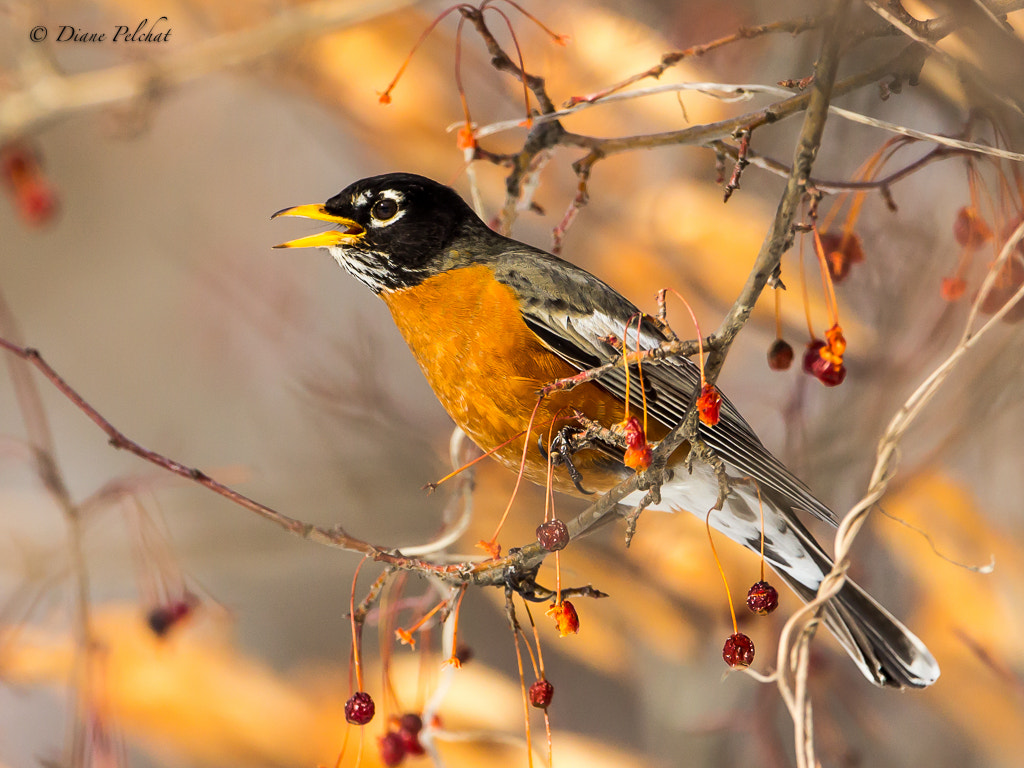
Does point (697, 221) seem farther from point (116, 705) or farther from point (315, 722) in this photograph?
point (116, 705)

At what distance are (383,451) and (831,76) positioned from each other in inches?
98.2

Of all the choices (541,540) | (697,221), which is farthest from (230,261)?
(541,540)

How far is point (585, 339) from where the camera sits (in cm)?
153

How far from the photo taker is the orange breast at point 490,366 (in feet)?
4.89

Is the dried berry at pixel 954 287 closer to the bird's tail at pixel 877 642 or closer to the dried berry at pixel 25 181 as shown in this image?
the bird's tail at pixel 877 642

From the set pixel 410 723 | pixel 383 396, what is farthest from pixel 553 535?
pixel 383 396

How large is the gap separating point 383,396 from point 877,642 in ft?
6.18

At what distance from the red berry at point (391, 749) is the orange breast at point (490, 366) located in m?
0.54

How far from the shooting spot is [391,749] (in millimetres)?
1556

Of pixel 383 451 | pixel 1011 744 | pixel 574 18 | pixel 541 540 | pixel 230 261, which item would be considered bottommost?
pixel 541 540

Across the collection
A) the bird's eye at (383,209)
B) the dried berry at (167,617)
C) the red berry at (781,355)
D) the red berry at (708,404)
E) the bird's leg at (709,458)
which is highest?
the bird's eye at (383,209)

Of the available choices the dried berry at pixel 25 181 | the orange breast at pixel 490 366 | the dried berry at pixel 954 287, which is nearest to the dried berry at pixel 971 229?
the dried berry at pixel 954 287

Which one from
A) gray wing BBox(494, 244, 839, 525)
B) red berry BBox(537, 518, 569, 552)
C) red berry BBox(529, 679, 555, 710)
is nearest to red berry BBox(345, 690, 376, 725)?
red berry BBox(529, 679, 555, 710)

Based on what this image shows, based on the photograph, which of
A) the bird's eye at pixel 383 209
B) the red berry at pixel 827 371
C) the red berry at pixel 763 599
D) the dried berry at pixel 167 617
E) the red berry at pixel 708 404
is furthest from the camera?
the dried berry at pixel 167 617
